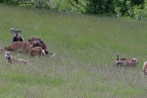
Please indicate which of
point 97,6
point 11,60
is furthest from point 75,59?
point 97,6

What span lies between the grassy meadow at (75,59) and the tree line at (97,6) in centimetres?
523

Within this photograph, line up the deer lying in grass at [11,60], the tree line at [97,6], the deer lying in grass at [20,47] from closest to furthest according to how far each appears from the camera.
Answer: the deer lying in grass at [11,60] → the deer lying in grass at [20,47] → the tree line at [97,6]

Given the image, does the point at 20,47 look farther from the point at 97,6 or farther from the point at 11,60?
the point at 97,6

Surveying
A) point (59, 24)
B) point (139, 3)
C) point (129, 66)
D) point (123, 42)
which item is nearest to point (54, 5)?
point (139, 3)

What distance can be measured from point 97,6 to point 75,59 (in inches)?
902

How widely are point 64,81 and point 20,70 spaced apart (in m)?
1.39

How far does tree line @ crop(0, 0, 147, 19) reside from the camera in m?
42.4

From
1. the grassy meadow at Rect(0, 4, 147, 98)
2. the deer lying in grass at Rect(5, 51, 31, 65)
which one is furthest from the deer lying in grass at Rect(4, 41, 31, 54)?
the deer lying in grass at Rect(5, 51, 31, 65)

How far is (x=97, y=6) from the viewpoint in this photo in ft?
143

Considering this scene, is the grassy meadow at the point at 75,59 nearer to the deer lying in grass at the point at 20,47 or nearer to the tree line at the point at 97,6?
the deer lying in grass at the point at 20,47

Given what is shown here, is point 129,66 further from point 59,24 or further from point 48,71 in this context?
point 59,24

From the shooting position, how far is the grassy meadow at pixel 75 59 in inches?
534

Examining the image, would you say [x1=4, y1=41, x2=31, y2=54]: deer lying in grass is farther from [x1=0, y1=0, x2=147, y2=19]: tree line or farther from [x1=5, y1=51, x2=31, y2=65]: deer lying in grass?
[x1=0, y1=0, x2=147, y2=19]: tree line

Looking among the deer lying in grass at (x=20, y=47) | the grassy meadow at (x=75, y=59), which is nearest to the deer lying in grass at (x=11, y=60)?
the grassy meadow at (x=75, y=59)
